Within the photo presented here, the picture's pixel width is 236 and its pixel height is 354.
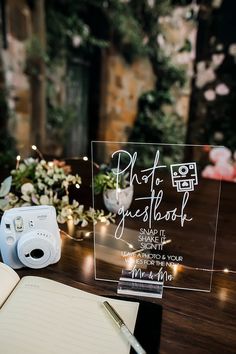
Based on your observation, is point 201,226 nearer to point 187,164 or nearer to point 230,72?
point 187,164

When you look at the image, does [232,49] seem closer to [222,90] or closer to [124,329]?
[222,90]

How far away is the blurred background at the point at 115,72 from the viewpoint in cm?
275

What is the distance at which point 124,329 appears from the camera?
681mm

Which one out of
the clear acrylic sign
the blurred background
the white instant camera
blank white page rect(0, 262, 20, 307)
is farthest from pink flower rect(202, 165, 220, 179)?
blank white page rect(0, 262, 20, 307)

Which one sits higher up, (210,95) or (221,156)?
(210,95)

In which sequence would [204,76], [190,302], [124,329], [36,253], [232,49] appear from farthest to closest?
1. [204,76]
2. [232,49]
3. [36,253]
4. [190,302]
5. [124,329]

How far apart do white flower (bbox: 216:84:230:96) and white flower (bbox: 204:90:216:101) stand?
0.12 ft

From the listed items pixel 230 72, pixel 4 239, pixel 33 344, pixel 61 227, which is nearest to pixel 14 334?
pixel 33 344

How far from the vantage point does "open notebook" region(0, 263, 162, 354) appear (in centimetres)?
65

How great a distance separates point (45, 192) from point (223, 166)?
79.2 inches

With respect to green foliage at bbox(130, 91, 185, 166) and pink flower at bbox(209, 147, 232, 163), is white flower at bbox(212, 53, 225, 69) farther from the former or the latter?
pink flower at bbox(209, 147, 232, 163)

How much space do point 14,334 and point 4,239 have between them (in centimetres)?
29

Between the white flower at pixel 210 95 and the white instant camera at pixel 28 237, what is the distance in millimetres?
2193

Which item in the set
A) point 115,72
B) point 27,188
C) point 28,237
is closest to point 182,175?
point 28,237
